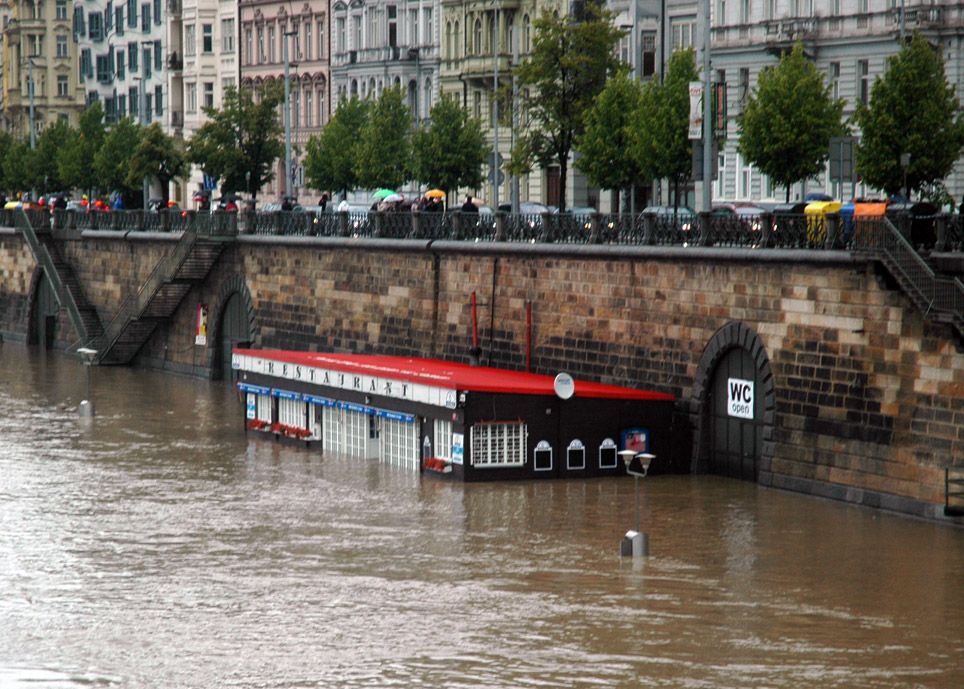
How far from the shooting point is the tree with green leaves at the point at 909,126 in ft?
173

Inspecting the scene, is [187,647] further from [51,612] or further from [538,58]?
[538,58]

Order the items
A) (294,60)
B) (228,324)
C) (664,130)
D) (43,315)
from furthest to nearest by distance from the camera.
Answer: (294,60), (43,315), (228,324), (664,130)

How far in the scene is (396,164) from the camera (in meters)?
81.7

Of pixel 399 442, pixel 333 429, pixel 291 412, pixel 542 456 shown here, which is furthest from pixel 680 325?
pixel 291 412

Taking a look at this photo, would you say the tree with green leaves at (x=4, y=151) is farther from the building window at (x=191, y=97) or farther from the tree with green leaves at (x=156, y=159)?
the tree with green leaves at (x=156, y=159)

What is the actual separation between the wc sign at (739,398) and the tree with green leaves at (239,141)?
4357 cm

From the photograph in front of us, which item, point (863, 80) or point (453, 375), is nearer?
point (453, 375)

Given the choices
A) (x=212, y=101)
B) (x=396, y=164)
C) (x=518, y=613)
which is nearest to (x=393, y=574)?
(x=518, y=613)

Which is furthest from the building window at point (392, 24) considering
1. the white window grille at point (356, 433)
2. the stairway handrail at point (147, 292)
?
the white window grille at point (356, 433)

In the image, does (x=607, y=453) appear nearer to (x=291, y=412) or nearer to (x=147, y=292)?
(x=291, y=412)

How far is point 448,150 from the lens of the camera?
78188 mm

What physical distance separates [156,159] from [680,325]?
4704cm

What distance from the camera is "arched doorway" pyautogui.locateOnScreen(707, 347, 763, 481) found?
147 feet

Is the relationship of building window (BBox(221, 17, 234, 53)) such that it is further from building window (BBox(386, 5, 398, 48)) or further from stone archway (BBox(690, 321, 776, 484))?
stone archway (BBox(690, 321, 776, 484))
